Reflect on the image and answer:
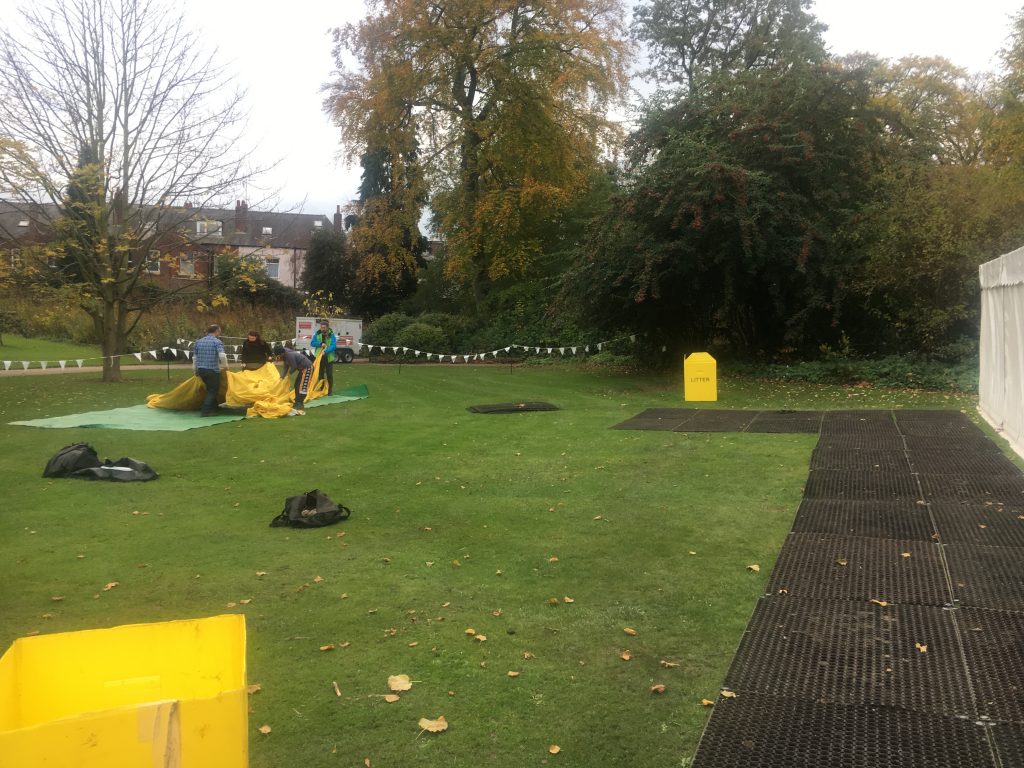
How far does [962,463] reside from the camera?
9328 mm

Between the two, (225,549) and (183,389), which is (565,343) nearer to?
(183,389)

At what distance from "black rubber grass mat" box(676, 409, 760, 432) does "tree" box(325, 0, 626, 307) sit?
67.0 feet

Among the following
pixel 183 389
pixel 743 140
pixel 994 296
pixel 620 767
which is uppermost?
pixel 743 140

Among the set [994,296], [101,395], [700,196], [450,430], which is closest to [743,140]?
[700,196]

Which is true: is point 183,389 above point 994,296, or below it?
below

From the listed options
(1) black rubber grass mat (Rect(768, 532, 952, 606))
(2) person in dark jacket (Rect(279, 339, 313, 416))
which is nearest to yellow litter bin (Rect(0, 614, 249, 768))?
(1) black rubber grass mat (Rect(768, 532, 952, 606))

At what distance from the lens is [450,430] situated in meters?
13.5

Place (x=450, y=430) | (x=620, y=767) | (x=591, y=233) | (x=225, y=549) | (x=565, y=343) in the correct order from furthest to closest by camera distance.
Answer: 1. (x=565, y=343)
2. (x=591, y=233)
3. (x=450, y=430)
4. (x=225, y=549)
5. (x=620, y=767)

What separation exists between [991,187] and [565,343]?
1720 cm

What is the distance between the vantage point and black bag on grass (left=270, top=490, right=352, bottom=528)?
7434mm

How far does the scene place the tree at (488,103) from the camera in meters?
33.6

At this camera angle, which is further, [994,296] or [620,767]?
[994,296]

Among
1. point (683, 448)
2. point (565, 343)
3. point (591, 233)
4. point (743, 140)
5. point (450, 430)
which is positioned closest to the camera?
point (683, 448)

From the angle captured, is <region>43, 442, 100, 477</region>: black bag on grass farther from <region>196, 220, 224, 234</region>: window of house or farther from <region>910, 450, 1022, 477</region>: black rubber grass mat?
<region>196, 220, 224, 234</region>: window of house
